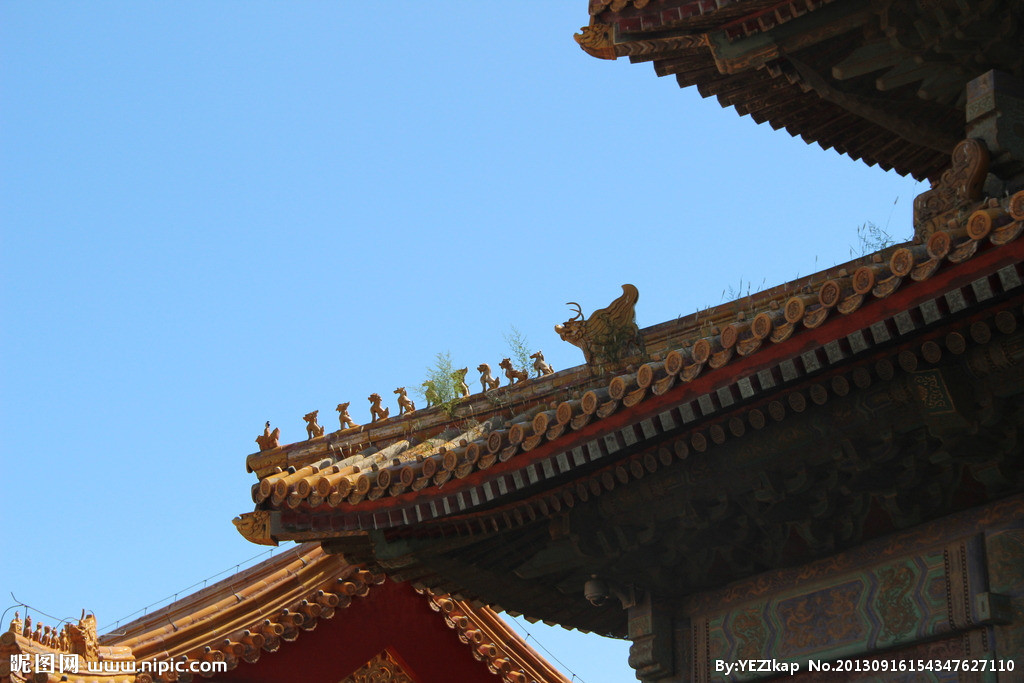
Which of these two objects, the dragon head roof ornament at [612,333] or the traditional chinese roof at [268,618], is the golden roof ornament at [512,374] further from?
the traditional chinese roof at [268,618]

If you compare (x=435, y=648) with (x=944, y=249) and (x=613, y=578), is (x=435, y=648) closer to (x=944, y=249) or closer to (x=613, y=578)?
(x=613, y=578)

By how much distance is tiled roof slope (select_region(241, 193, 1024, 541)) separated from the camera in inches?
220

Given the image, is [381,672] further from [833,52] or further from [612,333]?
[833,52]

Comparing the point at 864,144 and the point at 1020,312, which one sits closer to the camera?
the point at 1020,312

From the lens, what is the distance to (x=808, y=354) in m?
5.99

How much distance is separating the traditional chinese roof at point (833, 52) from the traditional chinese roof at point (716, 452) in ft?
5.12

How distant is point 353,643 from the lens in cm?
1194

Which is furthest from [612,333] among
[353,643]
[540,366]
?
[353,643]

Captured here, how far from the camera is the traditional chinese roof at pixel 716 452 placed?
5840mm

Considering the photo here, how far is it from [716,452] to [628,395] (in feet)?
2.29

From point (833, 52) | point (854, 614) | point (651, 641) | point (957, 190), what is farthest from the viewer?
point (833, 52)

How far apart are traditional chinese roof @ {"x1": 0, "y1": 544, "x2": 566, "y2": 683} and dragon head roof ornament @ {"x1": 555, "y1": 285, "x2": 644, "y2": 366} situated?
4.39m

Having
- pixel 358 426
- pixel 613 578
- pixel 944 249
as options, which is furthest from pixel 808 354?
pixel 358 426

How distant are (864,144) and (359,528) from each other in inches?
202
